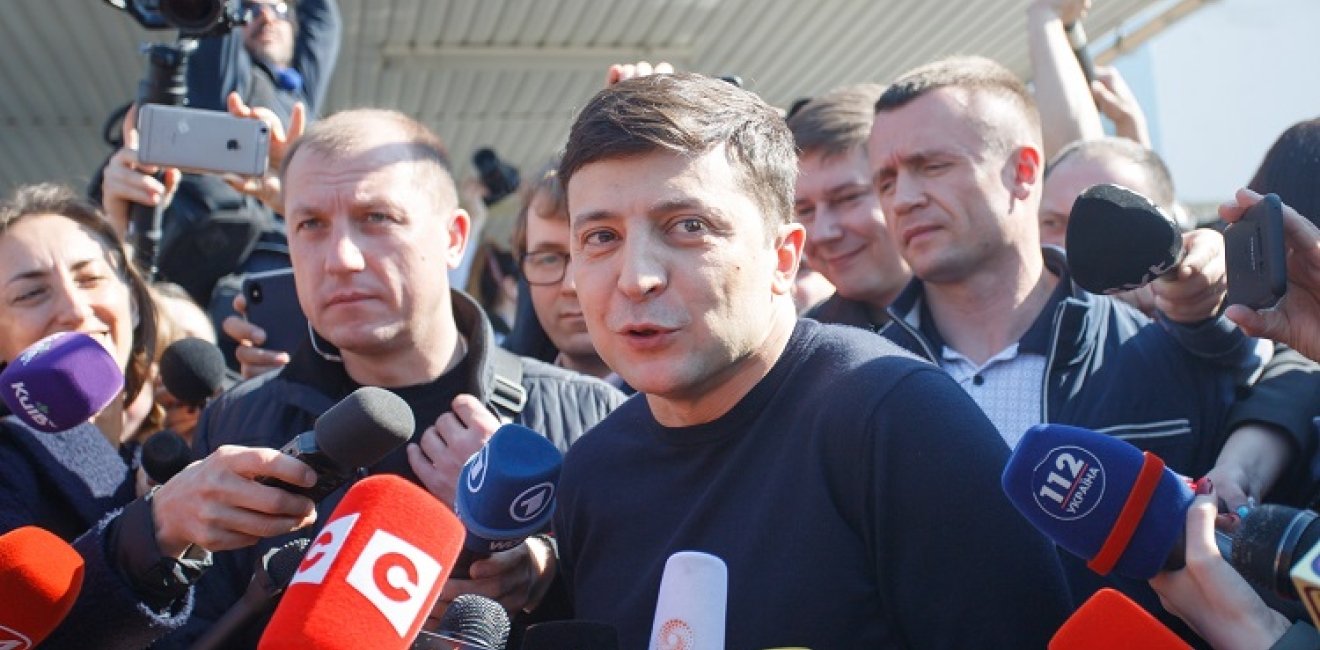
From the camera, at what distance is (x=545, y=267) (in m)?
4.88

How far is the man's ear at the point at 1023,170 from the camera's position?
421cm

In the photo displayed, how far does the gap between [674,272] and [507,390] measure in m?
1.32

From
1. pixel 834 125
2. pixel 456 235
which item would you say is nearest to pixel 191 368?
pixel 456 235

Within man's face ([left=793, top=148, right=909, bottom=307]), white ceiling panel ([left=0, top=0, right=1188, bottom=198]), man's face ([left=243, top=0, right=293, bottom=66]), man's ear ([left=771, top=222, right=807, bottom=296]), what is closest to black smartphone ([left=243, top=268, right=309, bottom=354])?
man's face ([left=793, top=148, right=909, bottom=307])

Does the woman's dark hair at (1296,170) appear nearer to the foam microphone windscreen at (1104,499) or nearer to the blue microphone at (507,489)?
the foam microphone windscreen at (1104,499)

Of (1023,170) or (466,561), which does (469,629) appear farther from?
(1023,170)

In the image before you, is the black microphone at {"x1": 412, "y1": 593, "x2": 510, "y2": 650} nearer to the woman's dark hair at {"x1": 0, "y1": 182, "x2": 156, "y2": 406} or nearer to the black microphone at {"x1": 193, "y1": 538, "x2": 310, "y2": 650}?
the black microphone at {"x1": 193, "y1": 538, "x2": 310, "y2": 650}

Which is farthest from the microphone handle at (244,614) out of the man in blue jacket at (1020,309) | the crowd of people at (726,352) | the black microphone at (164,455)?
the man in blue jacket at (1020,309)

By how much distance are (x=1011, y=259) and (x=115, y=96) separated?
821 cm

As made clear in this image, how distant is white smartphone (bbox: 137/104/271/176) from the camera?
4.36 m

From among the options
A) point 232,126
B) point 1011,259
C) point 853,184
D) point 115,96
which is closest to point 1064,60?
point 853,184

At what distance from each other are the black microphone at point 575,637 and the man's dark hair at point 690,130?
2.93 ft

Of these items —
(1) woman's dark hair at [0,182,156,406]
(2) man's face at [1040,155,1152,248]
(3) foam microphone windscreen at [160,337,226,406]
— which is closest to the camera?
(3) foam microphone windscreen at [160,337,226,406]

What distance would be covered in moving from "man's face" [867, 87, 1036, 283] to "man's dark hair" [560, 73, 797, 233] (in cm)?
126
